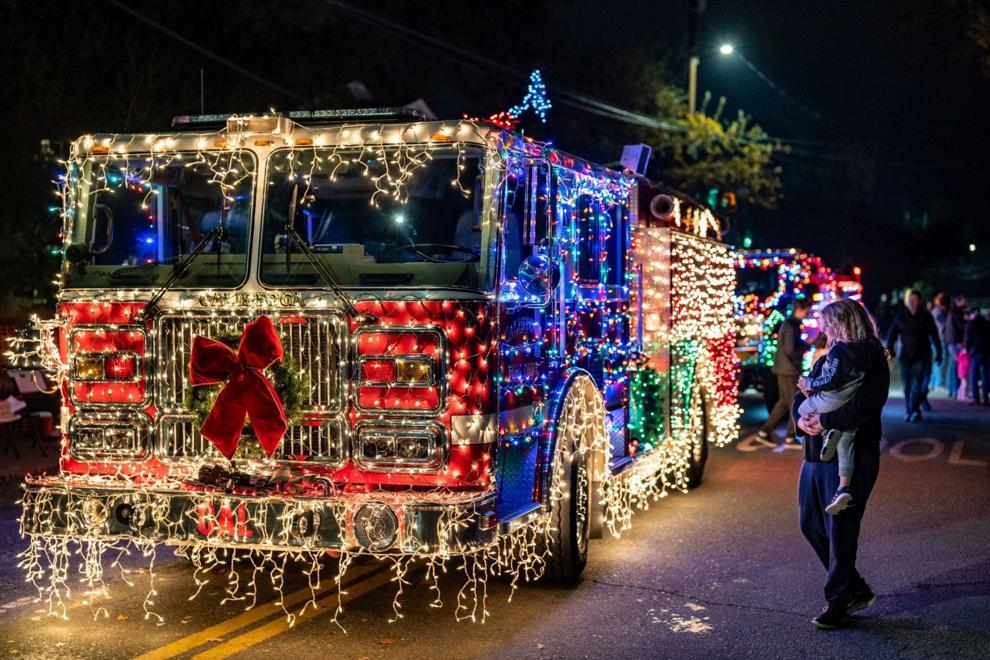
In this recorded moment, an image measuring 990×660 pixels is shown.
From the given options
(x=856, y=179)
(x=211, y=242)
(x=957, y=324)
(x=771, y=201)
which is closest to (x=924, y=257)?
(x=856, y=179)

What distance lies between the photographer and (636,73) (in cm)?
3581

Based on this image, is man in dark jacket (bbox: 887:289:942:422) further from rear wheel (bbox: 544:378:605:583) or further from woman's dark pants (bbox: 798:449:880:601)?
woman's dark pants (bbox: 798:449:880:601)

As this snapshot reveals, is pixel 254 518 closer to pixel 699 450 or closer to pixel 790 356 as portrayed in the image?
pixel 699 450

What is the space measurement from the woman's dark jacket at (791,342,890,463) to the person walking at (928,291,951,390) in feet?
52.1

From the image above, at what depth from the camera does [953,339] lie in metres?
22.6

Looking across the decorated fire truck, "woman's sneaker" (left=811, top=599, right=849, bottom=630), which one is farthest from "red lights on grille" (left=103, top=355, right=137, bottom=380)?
"woman's sneaker" (left=811, top=599, right=849, bottom=630)

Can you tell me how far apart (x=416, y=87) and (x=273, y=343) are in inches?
1326

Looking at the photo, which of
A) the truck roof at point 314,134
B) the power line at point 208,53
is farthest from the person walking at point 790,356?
Result: the power line at point 208,53

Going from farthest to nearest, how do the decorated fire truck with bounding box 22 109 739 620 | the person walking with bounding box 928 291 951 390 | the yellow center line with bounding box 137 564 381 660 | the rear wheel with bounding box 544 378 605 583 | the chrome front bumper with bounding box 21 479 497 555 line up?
the person walking with bounding box 928 291 951 390 < the rear wheel with bounding box 544 378 605 583 < the decorated fire truck with bounding box 22 109 739 620 < the yellow center line with bounding box 137 564 381 660 < the chrome front bumper with bounding box 21 479 497 555

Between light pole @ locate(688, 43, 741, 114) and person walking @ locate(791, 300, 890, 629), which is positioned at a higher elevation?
light pole @ locate(688, 43, 741, 114)

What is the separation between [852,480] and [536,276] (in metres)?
2.19

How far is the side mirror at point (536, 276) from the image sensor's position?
6.89m

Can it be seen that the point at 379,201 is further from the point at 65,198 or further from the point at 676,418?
the point at 676,418

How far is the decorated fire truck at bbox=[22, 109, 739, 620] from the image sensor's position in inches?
251
